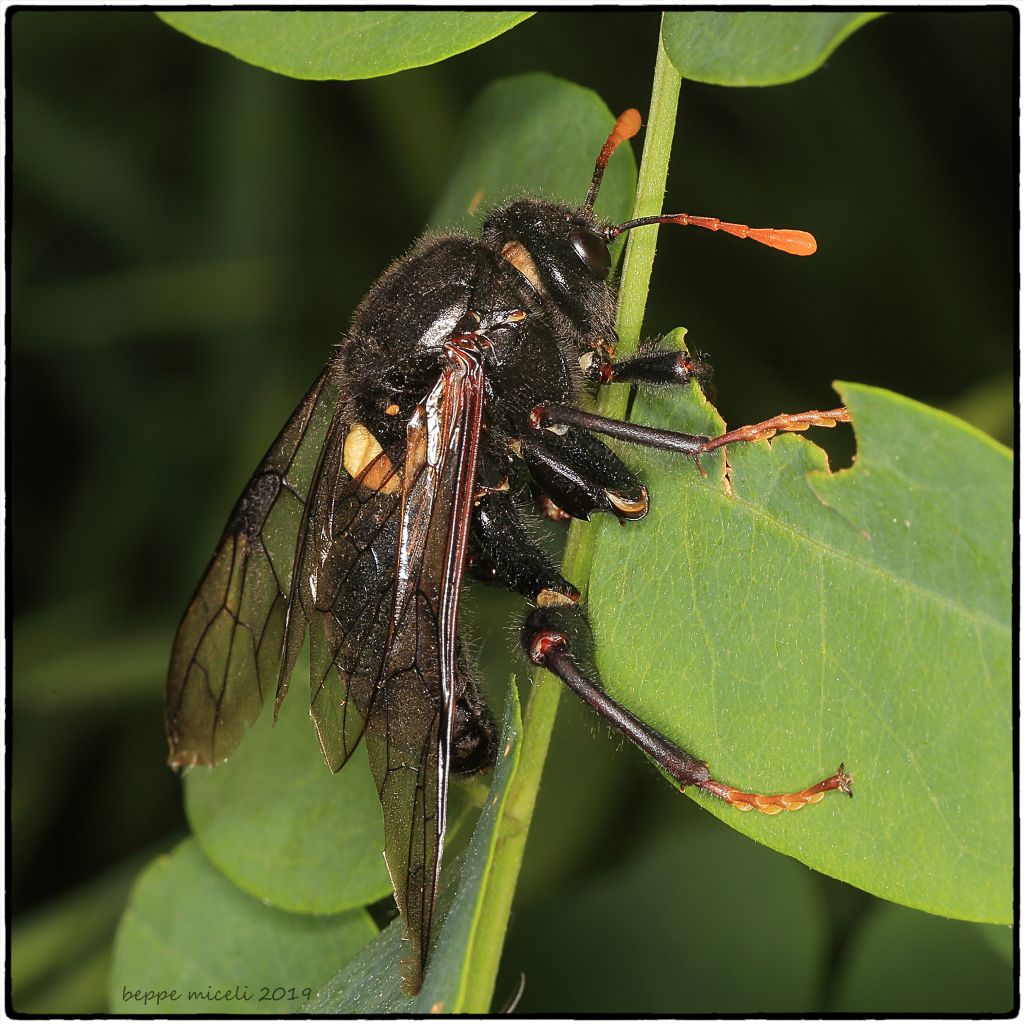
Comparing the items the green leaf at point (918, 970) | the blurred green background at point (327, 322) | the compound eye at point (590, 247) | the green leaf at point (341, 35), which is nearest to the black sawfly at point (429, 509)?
the compound eye at point (590, 247)

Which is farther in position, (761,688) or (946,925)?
(946,925)

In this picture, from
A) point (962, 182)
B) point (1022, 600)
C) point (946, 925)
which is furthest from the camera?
point (962, 182)

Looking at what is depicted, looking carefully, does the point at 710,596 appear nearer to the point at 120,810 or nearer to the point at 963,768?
the point at 963,768

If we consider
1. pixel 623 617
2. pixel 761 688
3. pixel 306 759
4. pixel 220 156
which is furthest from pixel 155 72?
pixel 761 688

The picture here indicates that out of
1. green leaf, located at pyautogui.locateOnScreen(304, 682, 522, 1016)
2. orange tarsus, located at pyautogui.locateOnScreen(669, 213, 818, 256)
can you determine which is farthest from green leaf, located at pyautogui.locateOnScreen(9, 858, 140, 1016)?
orange tarsus, located at pyautogui.locateOnScreen(669, 213, 818, 256)

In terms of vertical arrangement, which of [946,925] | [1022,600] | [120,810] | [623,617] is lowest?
[120,810]

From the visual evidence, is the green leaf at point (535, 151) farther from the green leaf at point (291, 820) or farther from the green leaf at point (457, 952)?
the green leaf at point (291, 820)

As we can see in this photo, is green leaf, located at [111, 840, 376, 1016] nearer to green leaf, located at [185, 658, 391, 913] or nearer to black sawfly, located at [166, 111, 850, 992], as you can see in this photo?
green leaf, located at [185, 658, 391, 913]
